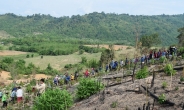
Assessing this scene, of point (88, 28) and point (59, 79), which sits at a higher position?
point (88, 28)

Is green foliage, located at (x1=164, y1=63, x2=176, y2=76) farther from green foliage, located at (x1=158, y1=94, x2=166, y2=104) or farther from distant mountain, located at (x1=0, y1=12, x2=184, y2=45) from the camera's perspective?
distant mountain, located at (x1=0, y1=12, x2=184, y2=45)

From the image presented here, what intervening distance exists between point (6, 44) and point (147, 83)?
10594 cm

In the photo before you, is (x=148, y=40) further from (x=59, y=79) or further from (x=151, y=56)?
(x=59, y=79)

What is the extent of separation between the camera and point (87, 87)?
12188mm

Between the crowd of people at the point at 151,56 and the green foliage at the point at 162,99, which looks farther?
the crowd of people at the point at 151,56

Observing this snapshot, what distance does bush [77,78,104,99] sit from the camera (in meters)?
12.1

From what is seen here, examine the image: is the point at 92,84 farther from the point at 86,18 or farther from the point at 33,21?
the point at 33,21

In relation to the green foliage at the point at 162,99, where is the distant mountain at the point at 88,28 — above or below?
above

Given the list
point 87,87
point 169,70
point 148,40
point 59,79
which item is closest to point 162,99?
point 169,70

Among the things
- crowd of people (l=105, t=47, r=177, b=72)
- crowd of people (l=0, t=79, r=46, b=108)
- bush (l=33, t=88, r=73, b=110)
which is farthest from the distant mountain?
bush (l=33, t=88, r=73, b=110)

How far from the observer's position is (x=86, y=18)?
172875mm

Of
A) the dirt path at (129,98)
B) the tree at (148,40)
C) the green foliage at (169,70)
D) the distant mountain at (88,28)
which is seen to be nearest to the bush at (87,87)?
the dirt path at (129,98)

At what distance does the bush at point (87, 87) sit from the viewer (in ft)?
39.6

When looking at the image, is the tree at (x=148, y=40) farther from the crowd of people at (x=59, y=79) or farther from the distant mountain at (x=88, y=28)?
the distant mountain at (x=88, y=28)
